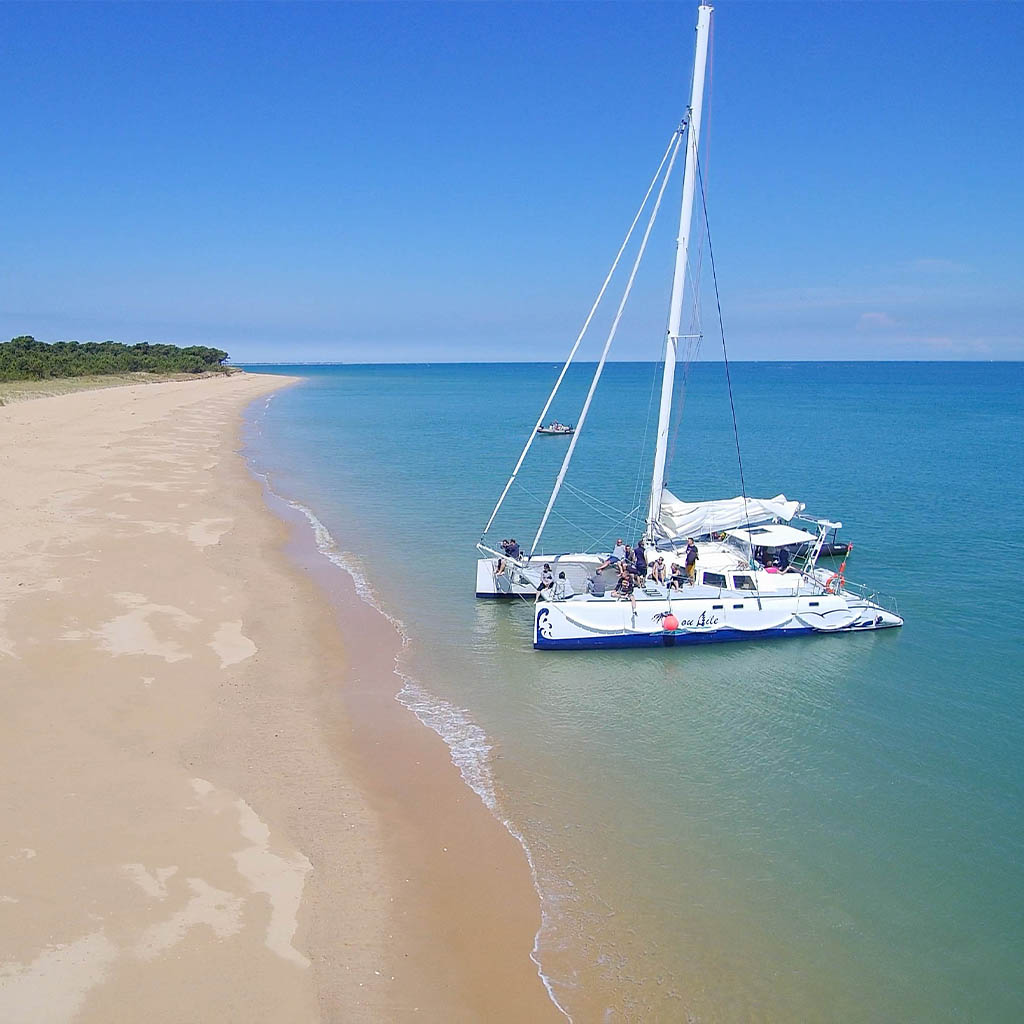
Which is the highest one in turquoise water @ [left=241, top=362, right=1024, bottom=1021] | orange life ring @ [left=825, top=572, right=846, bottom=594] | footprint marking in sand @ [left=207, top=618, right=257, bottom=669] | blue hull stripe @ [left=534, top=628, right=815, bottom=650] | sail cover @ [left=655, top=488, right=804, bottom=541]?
sail cover @ [left=655, top=488, right=804, bottom=541]

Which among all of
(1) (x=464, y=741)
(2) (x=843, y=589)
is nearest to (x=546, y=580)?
(1) (x=464, y=741)

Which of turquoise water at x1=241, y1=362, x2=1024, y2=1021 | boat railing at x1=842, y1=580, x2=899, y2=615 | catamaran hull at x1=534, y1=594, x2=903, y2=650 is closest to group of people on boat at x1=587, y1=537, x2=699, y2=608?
catamaran hull at x1=534, y1=594, x2=903, y2=650

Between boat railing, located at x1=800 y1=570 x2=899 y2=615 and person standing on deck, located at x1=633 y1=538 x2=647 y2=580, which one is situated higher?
person standing on deck, located at x1=633 y1=538 x2=647 y2=580

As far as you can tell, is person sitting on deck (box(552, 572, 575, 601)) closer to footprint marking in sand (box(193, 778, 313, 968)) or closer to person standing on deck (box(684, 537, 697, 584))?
person standing on deck (box(684, 537, 697, 584))

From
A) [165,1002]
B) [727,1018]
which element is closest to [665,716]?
[727,1018]

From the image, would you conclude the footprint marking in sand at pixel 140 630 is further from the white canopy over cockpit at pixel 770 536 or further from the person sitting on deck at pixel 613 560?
the white canopy over cockpit at pixel 770 536

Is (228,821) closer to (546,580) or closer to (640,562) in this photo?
(546,580)

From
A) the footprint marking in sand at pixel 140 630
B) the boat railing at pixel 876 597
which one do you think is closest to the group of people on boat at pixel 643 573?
the boat railing at pixel 876 597
